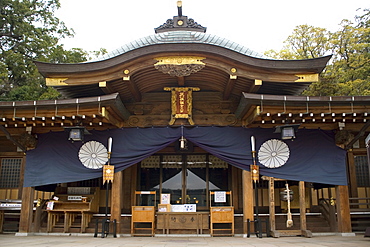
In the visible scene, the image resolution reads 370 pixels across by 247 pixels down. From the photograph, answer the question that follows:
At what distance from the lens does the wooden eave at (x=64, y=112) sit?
9.90 m

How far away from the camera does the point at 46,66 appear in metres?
10.5

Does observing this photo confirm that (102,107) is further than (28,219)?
No

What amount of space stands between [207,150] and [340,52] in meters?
16.7

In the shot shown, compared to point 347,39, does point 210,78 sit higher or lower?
lower

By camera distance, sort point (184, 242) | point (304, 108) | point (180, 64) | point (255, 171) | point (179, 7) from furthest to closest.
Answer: point (179, 7)
point (255, 171)
point (180, 64)
point (304, 108)
point (184, 242)

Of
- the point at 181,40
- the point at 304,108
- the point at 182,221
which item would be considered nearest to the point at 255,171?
the point at 304,108

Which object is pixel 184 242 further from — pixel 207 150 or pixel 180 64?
pixel 180 64

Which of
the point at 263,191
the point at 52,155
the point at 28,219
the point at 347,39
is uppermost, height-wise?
the point at 347,39

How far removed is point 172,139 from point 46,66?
14.4ft

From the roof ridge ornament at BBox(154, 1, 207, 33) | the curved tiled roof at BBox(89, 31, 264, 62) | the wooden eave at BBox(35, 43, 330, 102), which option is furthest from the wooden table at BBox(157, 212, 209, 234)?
the roof ridge ornament at BBox(154, 1, 207, 33)

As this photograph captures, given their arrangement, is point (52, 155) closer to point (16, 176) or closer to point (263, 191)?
point (16, 176)

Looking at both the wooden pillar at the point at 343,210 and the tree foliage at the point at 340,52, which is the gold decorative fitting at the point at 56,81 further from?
the tree foliage at the point at 340,52

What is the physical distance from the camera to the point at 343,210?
34.0 feet

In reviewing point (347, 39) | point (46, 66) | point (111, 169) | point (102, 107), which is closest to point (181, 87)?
point (102, 107)
